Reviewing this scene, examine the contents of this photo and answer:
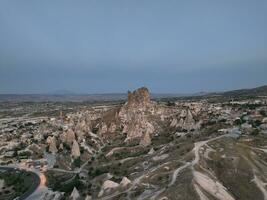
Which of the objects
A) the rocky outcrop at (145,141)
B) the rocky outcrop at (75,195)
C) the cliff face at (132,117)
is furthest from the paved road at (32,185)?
the cliff face at (132,117)

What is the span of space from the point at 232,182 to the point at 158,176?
1658 cm

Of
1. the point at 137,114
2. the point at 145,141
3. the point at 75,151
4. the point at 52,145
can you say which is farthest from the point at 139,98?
the point at 75,151

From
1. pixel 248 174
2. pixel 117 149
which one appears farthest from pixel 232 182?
pixel 117 149

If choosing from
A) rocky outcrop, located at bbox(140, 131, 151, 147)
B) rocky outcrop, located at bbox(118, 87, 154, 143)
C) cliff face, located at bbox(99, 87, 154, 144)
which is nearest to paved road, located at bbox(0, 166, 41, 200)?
rocky outcrop, located at bbox(140, 131, 151, 147)

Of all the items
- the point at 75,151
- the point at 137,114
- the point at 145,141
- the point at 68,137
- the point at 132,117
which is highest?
the point at 137,114

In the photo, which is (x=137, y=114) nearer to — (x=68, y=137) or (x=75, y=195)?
(x=68, y=137)

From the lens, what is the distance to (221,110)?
17312 cm

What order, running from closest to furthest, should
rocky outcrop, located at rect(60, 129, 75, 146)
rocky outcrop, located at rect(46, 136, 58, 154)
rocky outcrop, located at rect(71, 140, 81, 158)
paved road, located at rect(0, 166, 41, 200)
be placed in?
paved road, located at rect(0, 166, 41, 200)
rocky outcrop, located at rect(71, 140, 81, 158)
rocky outcrop, located at rect(46, 136, 58, 154)
rocky outcrop, located at rect(60, 129, 75, 146)

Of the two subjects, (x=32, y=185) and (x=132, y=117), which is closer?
(x=32, y=185)

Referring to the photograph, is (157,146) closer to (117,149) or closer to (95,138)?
(117,149)

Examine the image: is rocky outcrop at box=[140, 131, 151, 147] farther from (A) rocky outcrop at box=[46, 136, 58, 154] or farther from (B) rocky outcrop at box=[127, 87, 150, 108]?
(B) rocky outcrop at box=[127, 87, 150, 108]

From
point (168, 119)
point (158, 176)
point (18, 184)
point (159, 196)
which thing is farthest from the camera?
point (168, 119)

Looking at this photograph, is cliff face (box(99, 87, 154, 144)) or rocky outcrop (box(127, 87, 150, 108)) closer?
cliff face (box(99, 87, 154, 144))

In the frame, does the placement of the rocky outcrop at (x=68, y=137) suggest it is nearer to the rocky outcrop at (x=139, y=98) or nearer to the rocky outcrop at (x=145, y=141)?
the rocky outcrop at (x=145, y=141)
